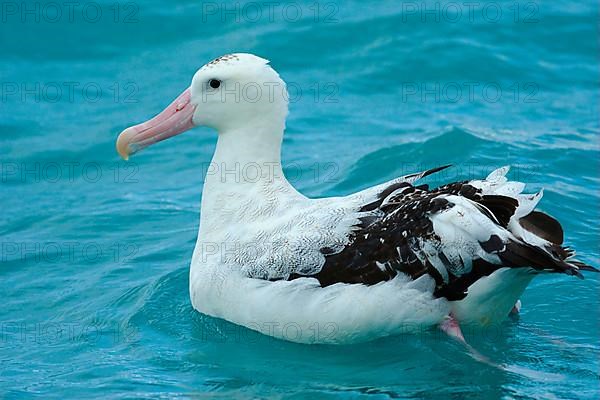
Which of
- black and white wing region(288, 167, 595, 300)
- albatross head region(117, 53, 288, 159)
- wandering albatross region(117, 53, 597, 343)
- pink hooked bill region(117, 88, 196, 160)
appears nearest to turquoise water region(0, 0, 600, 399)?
wandering albatross region(117, 53, 597, 343)

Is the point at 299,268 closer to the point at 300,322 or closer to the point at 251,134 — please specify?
the point at 300,322

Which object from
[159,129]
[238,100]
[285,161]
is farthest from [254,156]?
[285,161]

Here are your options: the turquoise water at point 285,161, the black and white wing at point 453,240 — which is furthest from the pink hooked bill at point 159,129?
the black and white wing at point 453,240

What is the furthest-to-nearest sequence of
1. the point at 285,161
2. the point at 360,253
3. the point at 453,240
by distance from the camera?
the point at 285,161 < the point at 360,253 < the point at 453,240

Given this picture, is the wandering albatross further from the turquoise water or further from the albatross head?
the turquoise water

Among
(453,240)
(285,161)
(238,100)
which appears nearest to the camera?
(453,240)

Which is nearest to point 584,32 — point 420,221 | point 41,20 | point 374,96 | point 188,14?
point 374,96

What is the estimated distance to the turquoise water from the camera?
785cm

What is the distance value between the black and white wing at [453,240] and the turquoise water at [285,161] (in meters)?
0.66

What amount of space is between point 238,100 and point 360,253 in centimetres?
165

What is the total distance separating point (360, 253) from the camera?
24.8ft

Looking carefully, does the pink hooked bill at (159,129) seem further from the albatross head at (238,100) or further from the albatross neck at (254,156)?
the albatross neck at (254,156)

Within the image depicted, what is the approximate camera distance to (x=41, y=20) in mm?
14953

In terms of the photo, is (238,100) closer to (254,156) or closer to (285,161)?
(254,156)
